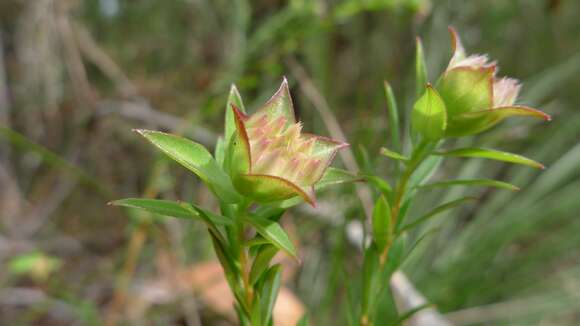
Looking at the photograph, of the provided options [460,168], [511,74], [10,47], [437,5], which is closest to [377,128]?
[460,168]

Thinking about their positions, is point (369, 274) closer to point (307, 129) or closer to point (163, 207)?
point (163, 207)

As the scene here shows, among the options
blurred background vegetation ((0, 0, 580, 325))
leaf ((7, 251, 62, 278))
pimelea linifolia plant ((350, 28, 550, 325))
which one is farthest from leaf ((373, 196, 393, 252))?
leaf ((7, 251, 62, 278))

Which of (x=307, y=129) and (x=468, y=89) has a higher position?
(x=307, y=129)

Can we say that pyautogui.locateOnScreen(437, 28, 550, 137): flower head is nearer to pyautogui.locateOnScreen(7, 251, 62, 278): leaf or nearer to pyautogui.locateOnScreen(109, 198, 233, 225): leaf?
pyautogui.locateOnScreen(109, 198, 233, 225): leaf

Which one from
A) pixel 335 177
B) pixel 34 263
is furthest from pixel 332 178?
pixel 34 263

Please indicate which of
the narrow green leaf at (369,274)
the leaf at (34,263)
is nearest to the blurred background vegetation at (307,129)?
the leaf at (34,263)

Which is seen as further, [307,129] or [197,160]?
[307,129]
